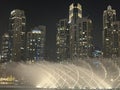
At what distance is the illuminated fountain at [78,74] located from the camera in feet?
269

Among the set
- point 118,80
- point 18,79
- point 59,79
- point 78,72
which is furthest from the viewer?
point 18,79

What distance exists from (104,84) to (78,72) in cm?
764

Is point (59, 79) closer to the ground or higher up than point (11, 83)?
higher up

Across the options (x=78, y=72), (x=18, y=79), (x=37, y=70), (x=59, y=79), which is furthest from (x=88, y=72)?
(x=18, y=79)

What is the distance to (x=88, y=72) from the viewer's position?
81812 millimetres

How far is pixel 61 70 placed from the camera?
84375 millimetres

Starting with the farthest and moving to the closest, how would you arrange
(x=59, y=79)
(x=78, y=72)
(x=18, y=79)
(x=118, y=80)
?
1. (x=18, y=79)
2. (x=118, y=80)
3. (x=59, y=79)
4. (x=78, y=72)

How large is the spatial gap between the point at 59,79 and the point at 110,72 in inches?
516

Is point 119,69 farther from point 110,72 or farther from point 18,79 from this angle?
point 18,79

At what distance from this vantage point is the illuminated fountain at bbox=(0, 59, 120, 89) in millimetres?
82000

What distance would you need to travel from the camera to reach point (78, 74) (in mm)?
81750

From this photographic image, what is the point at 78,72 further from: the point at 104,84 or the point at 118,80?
the point at 118,80

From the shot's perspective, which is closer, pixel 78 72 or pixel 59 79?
pixel 78 72

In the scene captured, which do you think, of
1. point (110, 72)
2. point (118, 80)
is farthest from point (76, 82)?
point (118, 80)
